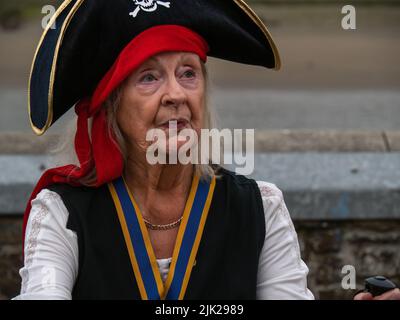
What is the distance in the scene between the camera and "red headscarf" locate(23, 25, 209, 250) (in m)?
2.80

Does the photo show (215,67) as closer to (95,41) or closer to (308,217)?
(308,217)

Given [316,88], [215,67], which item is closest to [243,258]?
[316,88]

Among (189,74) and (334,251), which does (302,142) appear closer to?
(334,251)

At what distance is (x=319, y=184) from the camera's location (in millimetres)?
4633

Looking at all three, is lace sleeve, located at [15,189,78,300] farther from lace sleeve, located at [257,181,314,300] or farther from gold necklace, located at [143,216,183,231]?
lace sleeve, located at [257,181,314,300]

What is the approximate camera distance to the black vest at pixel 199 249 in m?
2.79

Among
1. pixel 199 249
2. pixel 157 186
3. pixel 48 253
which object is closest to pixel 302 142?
pixel 157 186

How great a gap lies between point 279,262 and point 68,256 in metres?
0.61

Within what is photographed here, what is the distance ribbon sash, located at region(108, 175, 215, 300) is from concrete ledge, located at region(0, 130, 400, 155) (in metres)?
2.15

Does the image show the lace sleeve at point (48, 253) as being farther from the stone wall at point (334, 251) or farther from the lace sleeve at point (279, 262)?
the stone wall at point (334, 251)

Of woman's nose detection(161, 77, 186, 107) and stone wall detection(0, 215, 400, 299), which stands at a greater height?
woman's nose detection(161, 77, 186, 107)

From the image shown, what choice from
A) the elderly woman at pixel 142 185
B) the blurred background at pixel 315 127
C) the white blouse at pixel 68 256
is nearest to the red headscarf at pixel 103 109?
the elderly woman at pixel 142 185

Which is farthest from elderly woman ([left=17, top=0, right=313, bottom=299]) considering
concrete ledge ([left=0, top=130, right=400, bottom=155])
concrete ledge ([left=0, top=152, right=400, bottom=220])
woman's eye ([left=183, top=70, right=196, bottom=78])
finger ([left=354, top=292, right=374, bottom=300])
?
concrete ledge ([left=0, top=130, right=400, bottom=155])

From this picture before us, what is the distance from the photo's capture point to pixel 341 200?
4586 mm
